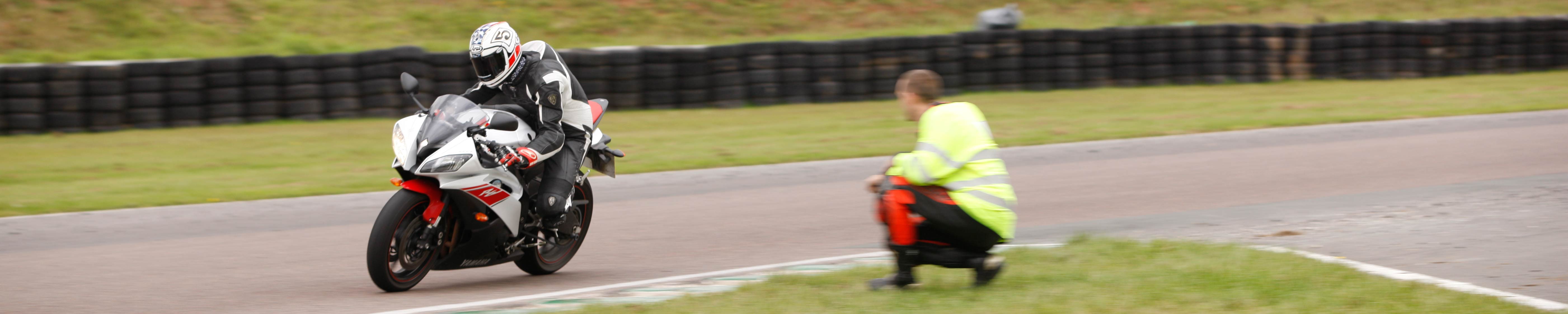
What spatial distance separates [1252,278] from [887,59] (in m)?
11.6

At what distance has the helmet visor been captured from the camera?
598 cm

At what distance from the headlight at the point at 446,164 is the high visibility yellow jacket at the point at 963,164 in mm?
1914

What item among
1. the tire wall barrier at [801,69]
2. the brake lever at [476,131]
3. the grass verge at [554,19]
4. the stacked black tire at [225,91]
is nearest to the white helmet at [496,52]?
the brake lever at [476,131]

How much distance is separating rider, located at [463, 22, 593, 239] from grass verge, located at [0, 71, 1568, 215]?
165 inches

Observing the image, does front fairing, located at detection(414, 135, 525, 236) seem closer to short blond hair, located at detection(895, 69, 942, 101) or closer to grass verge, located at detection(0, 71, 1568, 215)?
short blond hair, located at detection(895, 69, 942, 101)

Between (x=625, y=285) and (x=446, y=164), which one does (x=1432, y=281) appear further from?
(x=446, y=164)

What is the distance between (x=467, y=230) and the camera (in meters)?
6.02

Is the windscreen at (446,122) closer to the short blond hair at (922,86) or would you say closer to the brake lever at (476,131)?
the brake lever at (476,131)

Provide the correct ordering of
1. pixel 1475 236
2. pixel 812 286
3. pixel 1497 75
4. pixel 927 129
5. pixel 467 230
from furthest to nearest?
pixel 1497 75 → pixel 1475 236 → pixel 467 230 → pixel 812 286 → pixel 927 129

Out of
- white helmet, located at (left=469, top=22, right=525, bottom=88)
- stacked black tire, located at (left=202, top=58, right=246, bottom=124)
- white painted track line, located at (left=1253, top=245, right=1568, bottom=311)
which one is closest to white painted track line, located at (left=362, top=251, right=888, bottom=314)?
white helmet, located at (left=469, top=22, right=525, bottom=88)

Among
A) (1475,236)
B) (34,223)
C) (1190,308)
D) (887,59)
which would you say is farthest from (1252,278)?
(887,59)

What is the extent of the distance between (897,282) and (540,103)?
6.32ft

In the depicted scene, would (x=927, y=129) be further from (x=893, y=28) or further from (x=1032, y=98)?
(x=893, y=28)

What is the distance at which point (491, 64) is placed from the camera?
6.01m
